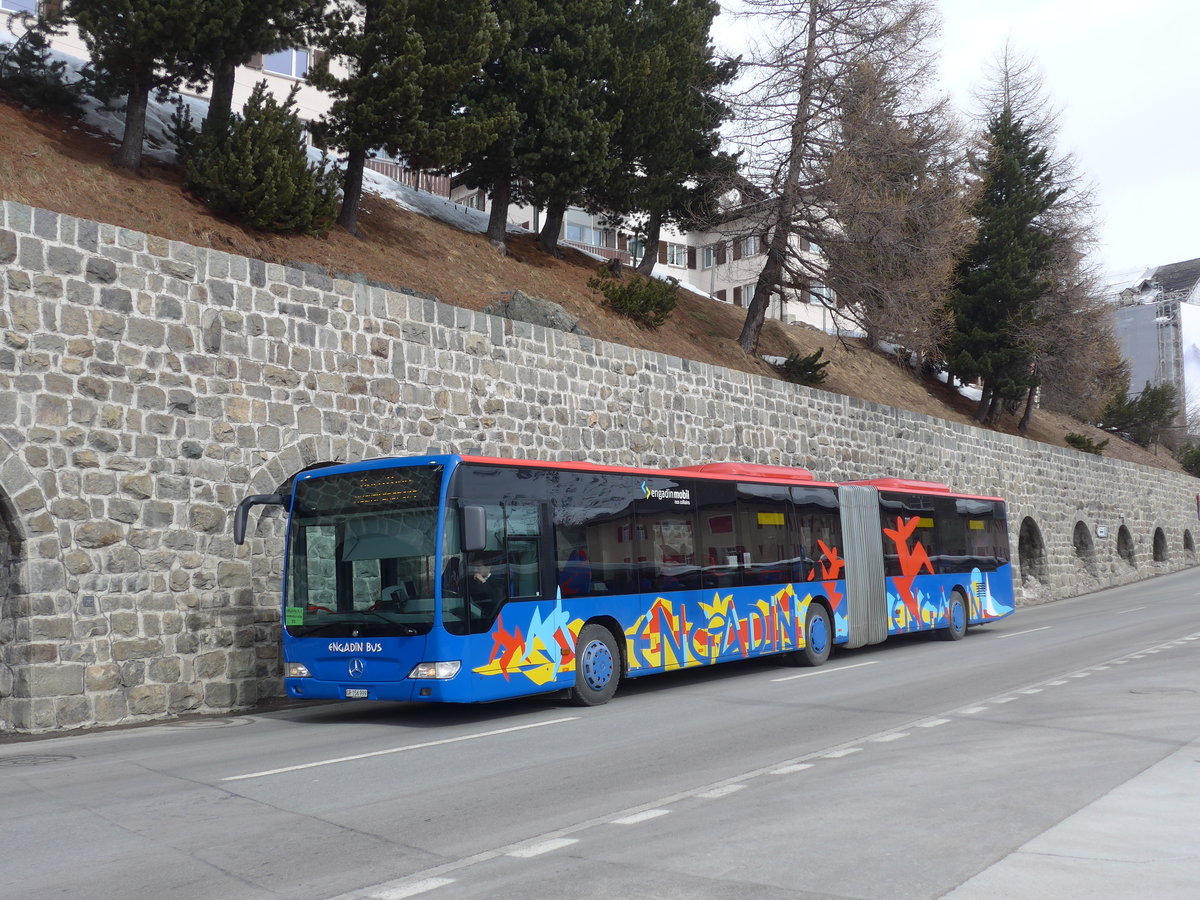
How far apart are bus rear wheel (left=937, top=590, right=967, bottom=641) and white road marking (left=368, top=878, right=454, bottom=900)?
1717 cm

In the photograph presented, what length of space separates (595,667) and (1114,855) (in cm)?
763

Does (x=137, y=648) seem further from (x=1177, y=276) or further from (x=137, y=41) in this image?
(x=1177, y=276)

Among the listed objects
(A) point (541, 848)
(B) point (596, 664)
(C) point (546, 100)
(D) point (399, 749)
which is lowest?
(D) point (399, 749)

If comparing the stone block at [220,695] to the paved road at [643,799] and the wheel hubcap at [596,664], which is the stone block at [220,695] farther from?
the wheel hubcap at [596,664]

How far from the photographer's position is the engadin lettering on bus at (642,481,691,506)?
13836 mm

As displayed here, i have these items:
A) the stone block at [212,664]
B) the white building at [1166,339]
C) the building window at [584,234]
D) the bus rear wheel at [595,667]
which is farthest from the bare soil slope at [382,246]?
the white building at [1166,339]

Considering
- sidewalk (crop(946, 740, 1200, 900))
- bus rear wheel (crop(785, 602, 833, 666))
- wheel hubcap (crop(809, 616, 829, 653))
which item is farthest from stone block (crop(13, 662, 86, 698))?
wheel hubcap (crop(809, 616, 829, 653))

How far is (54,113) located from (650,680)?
13.7 m

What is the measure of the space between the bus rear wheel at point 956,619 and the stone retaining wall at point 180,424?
313 inches

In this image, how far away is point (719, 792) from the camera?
729 centimetres

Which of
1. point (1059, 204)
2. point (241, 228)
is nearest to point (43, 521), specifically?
point (241, 228)

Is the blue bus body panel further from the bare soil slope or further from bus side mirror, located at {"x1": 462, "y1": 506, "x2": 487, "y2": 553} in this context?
bus side mirror, located at {"x1": 462, "y1": 506, "x2": 487, "y2": 553}

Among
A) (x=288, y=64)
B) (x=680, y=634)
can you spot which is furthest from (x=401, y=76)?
(x=288, y=64)

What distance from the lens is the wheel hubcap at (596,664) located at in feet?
41.1
